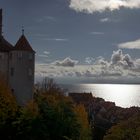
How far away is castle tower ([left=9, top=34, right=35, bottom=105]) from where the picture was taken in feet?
204

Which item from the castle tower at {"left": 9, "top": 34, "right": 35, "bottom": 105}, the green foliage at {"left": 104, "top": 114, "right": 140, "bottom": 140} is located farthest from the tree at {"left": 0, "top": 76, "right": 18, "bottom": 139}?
the green foliage at {"left": 104, "top": 114, "right": 140, "bottom": 140}

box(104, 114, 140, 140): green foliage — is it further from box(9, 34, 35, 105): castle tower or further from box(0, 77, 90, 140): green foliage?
box(9, 34, 35, 105): castle tower

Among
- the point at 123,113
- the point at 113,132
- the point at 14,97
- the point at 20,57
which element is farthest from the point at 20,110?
the point at 123,113

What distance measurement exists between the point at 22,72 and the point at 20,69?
0.56 metres

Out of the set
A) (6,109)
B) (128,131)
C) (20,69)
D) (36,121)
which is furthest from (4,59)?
(128,131)

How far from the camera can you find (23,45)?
206ft

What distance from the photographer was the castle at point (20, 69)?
6231 centimetres

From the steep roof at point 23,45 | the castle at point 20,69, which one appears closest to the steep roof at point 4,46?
the castle at point 20,69

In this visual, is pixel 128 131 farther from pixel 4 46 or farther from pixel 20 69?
pixel 4 46

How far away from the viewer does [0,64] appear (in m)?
63.1

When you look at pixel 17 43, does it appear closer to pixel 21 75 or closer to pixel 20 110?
pixel 21 75

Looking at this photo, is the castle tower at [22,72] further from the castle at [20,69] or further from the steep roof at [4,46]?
the steep roof at [4,46]

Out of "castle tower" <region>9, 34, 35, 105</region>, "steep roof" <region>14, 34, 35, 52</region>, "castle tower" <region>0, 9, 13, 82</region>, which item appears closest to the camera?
"castle tower" <region>9, 34, 35, 105</region>

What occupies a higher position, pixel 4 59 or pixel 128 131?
pixel 4 59
